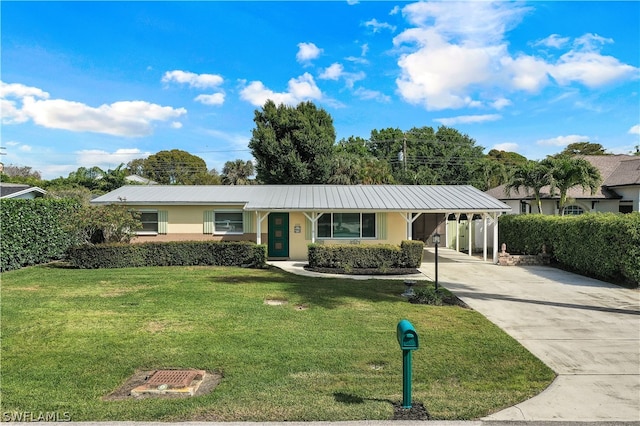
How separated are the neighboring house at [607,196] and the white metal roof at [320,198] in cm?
653

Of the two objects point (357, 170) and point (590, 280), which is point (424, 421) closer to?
point (590, 280)

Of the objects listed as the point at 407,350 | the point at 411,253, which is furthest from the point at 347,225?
the point at 407,350

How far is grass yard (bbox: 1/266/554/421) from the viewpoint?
166 inches

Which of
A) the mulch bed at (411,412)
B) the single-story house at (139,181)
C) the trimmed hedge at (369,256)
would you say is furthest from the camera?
the single-story house at (139,181)

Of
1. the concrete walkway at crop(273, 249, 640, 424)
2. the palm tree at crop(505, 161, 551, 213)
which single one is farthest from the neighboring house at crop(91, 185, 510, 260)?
the concrete walkway at crop(273, 249, 640, 424)

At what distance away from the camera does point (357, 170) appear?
31.5m

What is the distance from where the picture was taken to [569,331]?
7.13 metres

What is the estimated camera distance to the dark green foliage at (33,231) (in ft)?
44.7

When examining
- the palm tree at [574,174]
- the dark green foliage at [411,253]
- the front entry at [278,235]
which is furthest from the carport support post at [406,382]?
the palm tree at [574,174]

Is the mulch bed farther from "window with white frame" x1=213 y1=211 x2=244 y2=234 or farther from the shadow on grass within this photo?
"window with white frame" x1=213 y1=211 x2=244 y2=234

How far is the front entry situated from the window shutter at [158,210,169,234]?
15.5ft

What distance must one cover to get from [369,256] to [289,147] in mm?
17990

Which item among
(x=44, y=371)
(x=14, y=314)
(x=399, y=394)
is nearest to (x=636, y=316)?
(x=399, y=394)

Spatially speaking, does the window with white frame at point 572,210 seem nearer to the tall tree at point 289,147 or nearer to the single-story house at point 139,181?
the tall tree at point 289,147
